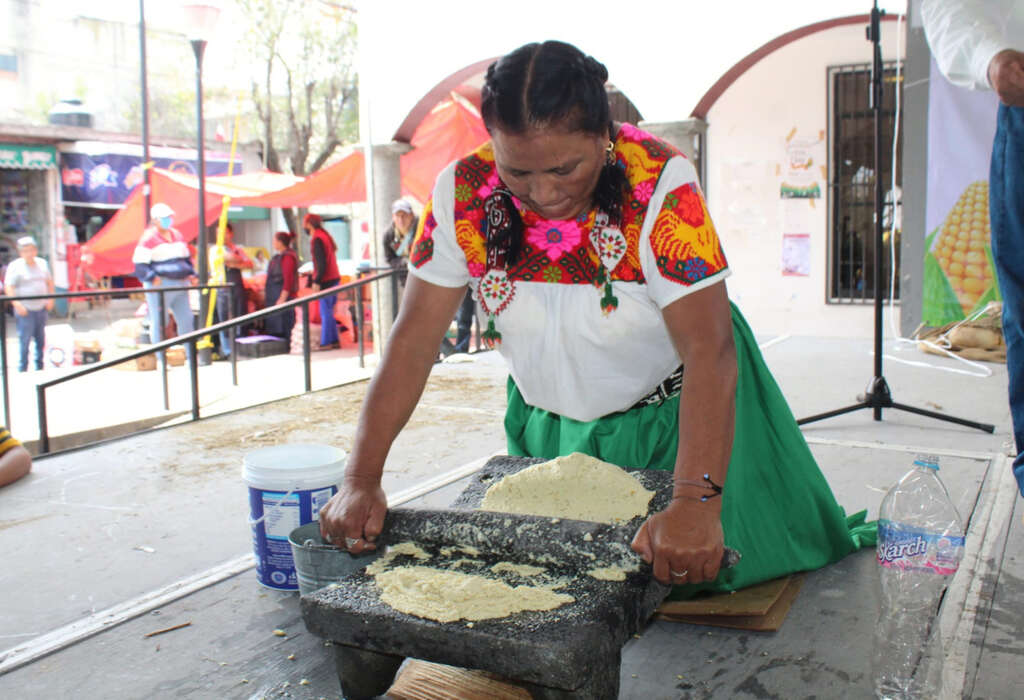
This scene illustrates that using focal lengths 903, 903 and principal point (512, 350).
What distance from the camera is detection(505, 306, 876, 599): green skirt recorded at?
2.41 meters

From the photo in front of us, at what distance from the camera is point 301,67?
22.0 metres

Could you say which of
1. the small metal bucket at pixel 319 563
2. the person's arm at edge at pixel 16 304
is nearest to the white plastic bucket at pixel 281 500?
the small metal bucket at pixel 319 563

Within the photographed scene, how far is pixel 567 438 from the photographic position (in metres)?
2.47

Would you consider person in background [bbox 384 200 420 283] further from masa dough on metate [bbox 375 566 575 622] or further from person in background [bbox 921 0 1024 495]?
masa dough on metate [bbox 375 566 575 622]

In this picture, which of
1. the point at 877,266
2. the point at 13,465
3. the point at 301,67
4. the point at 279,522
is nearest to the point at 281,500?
the point at 279,522

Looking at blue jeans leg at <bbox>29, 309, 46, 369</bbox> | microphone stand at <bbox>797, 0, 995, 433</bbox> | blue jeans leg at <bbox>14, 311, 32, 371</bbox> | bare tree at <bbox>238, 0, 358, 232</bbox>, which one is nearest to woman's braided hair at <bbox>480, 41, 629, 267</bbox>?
microphone stand at <bbox>797, 0, 995, 433</bbox>

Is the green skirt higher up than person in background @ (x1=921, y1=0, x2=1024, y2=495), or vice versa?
person in background @ (x1=921, y1=0, x2=1024, y2=495)

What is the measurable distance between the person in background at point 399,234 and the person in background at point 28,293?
4.03m

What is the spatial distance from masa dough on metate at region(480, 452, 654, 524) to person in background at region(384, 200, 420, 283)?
825cm

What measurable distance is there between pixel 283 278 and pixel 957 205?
902cm

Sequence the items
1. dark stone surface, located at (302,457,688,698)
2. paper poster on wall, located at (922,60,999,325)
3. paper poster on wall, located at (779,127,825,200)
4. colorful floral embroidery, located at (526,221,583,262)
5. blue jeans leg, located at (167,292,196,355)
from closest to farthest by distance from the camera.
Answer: dark stone surface, located at (302,457,688,698) → colorful floral embroidery, located at (526,221,583,262) → paper poster on wall, located at (922,60,999,325) → paper poster on wall, located at (779,127,825,200) → blue jeans leg, located at (167,292,196,355)

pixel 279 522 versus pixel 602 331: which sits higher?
pixel 602 331

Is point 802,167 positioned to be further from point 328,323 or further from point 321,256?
point 328,323

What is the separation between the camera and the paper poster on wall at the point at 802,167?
10344 mm
